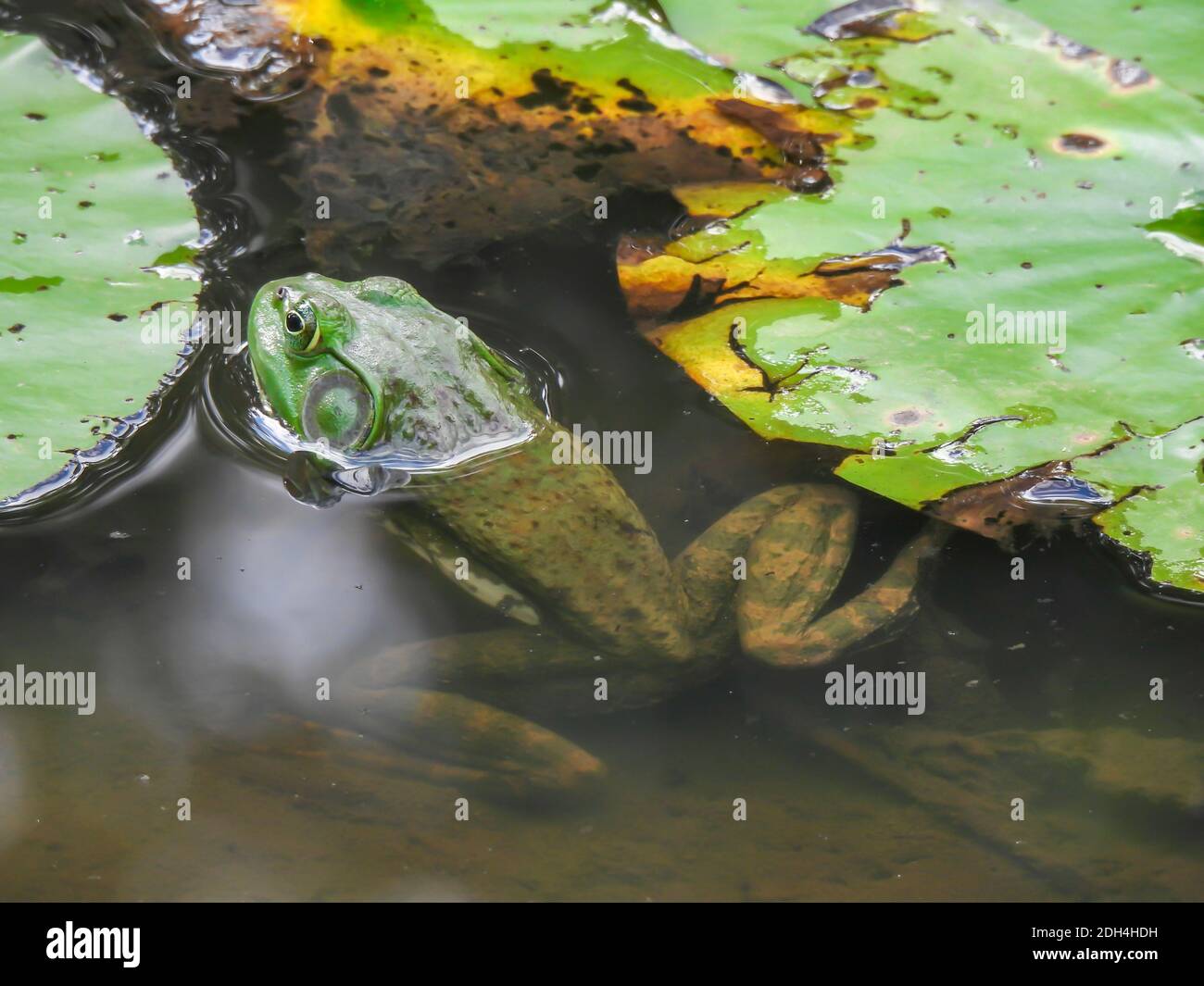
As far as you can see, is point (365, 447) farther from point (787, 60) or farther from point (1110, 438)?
point (1110, 438)

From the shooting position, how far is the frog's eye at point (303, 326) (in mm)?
3410

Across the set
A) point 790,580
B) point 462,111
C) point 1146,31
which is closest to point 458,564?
point 790,580

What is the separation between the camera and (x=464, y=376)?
11.7ft

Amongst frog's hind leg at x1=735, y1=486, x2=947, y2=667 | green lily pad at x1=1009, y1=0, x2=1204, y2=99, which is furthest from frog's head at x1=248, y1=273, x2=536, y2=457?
green lily pad at x1=1009, y1=0, x2=1204, y2=99

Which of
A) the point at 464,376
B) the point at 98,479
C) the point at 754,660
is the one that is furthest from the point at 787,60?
the point at 98,479

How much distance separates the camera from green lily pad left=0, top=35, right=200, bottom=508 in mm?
3080

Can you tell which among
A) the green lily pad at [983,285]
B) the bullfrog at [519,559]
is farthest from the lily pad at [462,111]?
the bullfrog at [519,559]

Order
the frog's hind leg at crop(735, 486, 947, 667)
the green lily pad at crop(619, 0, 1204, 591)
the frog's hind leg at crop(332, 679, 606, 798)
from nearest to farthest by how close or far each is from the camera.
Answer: the green lily pad at crop(619, 0, 1204, 591) < the frog's hind leg at crop(332, 679, 606, 798) < the frog's hind leg at crop(735, 486, 947, 667)

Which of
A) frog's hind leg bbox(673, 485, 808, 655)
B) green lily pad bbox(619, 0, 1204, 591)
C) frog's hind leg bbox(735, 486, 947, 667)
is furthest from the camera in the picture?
frog's hind leg bbox(673, 485, 808, 655)

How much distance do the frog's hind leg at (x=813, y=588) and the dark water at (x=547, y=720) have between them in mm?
89

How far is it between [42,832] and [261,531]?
118 cm

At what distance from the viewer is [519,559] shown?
3533 mm

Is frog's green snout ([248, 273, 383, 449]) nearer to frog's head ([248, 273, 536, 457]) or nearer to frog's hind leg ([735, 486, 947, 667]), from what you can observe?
frog's head ([248, 273, 536, 457])

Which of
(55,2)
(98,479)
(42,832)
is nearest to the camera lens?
(42,832)
